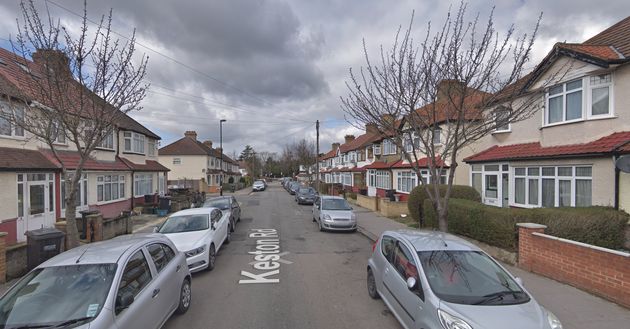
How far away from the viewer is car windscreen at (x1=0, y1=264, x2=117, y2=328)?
3268mm

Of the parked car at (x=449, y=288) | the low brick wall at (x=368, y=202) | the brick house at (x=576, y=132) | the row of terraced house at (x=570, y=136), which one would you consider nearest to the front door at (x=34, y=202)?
the row of terraced house at (x=570, y=136)

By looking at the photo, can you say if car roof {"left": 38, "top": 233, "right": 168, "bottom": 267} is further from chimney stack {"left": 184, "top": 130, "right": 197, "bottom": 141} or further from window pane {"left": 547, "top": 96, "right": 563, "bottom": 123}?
chimney stack {"left": 184, "top": 130, "right": 197, "bottom": 141}

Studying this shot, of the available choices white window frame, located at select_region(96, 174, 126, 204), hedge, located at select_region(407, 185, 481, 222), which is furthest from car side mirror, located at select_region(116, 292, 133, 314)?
white window frame, located at select_region(96, 174, 126, 204)

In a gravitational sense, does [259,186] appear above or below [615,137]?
below

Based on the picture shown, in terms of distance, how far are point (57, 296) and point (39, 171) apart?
34.0 feet

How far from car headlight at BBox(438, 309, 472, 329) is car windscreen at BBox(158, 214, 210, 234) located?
683cm

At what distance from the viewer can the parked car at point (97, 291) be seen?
3.31 meters

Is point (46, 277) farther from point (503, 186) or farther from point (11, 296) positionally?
point (503, 186)

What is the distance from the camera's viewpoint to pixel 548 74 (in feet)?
36.8

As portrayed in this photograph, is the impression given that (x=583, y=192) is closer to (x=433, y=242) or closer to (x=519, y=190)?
(x=519, y=190)

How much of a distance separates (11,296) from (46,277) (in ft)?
1.08

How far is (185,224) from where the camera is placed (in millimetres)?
8953

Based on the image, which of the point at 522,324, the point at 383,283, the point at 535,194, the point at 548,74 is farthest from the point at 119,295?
the point at 548,74

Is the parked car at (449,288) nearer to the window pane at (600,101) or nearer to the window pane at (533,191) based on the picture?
Result: the window pane at (600,101)
